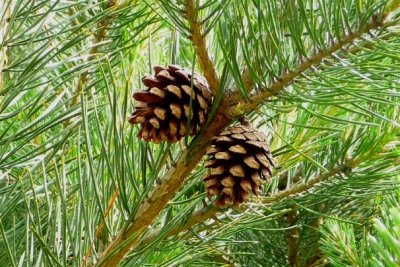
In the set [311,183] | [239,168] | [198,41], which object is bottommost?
[311,183]

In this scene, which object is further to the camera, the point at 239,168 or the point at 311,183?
the point at 311,183

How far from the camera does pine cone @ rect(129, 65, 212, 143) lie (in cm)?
50

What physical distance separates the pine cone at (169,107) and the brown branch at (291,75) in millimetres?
28

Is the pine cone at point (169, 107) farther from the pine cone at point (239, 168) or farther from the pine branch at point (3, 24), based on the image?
the pine branch at point (3, 24)

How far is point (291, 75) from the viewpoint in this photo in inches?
18.6

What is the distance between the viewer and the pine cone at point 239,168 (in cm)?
51

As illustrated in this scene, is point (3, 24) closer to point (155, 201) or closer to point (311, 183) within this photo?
point (155, 201)

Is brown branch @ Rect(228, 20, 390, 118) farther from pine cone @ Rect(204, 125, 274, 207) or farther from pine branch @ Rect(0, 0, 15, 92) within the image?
pine branch @ Rect(0, 0, 15, 92)

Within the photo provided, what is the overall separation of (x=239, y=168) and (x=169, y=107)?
0.09 metres

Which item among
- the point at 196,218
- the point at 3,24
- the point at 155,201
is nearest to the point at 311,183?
the point at 196,218

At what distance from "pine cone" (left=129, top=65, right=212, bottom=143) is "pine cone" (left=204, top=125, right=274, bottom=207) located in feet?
0.10

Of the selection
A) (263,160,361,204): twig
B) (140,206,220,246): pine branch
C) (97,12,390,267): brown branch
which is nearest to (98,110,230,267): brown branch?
(97,12,390,267): brown branch

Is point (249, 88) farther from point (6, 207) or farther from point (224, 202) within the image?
point (6, 207)

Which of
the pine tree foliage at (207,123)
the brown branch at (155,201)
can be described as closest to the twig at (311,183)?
the pine tree foliage at (207,123)
